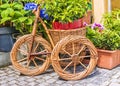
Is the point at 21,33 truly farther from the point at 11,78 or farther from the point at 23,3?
the point at 11,78

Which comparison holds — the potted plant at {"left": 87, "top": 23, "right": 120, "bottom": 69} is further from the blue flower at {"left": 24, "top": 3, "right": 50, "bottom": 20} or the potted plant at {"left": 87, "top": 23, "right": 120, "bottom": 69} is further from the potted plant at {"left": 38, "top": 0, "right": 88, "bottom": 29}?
the blue flower at {"left": 24, "top": 3, "right": 50, "bottom": 20}

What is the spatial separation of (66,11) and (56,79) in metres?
0.93

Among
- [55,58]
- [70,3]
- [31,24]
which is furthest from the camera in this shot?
[31,24]

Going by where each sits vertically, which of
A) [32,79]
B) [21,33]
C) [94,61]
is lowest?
[32,79]

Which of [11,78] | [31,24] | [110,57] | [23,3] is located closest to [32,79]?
[11,78]

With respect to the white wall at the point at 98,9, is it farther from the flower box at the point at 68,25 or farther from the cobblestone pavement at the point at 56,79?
the cobblestone pavement at the point at 56,79

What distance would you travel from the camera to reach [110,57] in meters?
3.69

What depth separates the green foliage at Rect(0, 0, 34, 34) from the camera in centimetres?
388

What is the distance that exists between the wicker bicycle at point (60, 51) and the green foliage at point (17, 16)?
0.94 feet

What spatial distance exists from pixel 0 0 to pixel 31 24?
78cm

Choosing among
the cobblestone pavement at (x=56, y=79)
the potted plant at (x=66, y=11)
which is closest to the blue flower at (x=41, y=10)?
the potted plant at (x=66, y=11)

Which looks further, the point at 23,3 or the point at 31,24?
the point at 23,3

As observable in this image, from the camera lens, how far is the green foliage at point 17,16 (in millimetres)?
3881

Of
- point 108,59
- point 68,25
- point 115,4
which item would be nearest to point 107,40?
point 108,59
